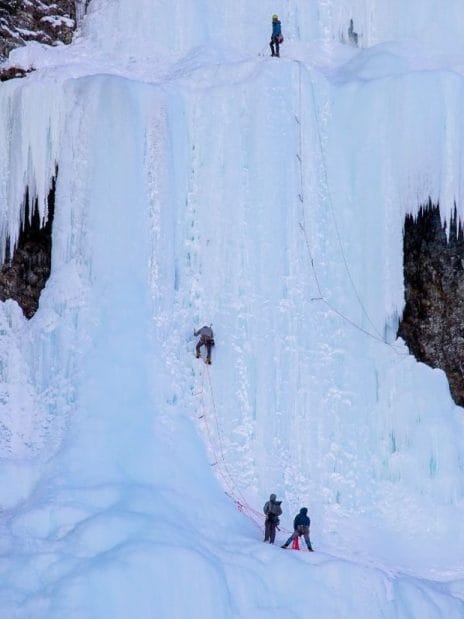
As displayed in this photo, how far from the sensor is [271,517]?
16172mm

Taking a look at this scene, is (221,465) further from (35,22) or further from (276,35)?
(35,22)

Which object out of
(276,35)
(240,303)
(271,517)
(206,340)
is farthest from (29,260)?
(271,517)

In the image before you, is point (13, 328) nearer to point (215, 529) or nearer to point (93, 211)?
point (93, 211)

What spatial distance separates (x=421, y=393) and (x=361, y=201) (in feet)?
11.3

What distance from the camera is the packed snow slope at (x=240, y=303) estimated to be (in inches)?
693

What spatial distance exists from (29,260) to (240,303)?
145 inches

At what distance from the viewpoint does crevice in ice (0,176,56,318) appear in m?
19.2

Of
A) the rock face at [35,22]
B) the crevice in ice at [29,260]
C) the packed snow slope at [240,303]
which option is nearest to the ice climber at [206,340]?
the packed snow slope at [240,303]

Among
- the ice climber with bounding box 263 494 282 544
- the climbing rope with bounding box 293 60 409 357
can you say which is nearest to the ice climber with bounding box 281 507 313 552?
the ice climber with bounding box 263 494 282 544

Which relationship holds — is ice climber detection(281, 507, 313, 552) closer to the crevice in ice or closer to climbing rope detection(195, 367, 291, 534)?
climbing rope detection(195, 367, 291, 534)

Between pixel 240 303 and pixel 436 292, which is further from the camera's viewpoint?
pixel 436 292

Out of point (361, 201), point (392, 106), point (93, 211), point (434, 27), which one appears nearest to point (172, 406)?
point (93, 211)

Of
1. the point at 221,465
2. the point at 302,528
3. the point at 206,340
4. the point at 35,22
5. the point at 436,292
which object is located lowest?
the point at 302,528

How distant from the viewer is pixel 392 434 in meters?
18.9
